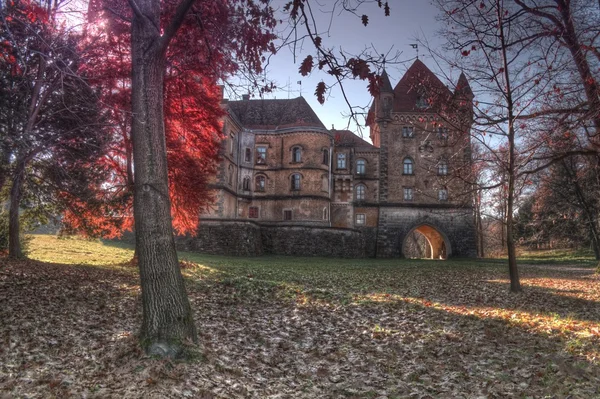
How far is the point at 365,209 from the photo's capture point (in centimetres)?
4072

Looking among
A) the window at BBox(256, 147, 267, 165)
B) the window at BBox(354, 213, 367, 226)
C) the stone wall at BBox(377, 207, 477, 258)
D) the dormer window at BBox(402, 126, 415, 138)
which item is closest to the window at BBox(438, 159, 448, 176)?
the dormer window at BBox(402, 126, 415, 138)

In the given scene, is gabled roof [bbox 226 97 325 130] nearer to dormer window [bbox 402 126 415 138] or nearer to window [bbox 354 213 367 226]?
dormer window [bbox 402 126 415 138]

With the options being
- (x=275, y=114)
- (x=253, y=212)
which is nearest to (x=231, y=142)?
(x=275, y=114)

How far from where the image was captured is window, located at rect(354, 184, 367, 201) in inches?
1612

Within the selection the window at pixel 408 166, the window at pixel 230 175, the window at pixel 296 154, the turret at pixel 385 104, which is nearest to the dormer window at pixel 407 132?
the turret at pixel 385 104

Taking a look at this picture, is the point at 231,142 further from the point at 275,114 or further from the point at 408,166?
the point at 408,166

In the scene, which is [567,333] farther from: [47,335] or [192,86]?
[192,86]

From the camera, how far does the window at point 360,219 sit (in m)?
40.4

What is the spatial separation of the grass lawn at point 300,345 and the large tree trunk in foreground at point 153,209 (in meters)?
0.42

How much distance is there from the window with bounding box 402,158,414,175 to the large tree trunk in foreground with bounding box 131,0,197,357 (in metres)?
36.3

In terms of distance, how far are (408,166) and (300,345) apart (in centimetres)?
3553

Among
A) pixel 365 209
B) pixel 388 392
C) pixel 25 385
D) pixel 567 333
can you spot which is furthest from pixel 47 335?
pixel 365 209

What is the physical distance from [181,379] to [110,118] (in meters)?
9.73

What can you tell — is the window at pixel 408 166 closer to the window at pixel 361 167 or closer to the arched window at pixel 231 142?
the window at pixel 361 167
